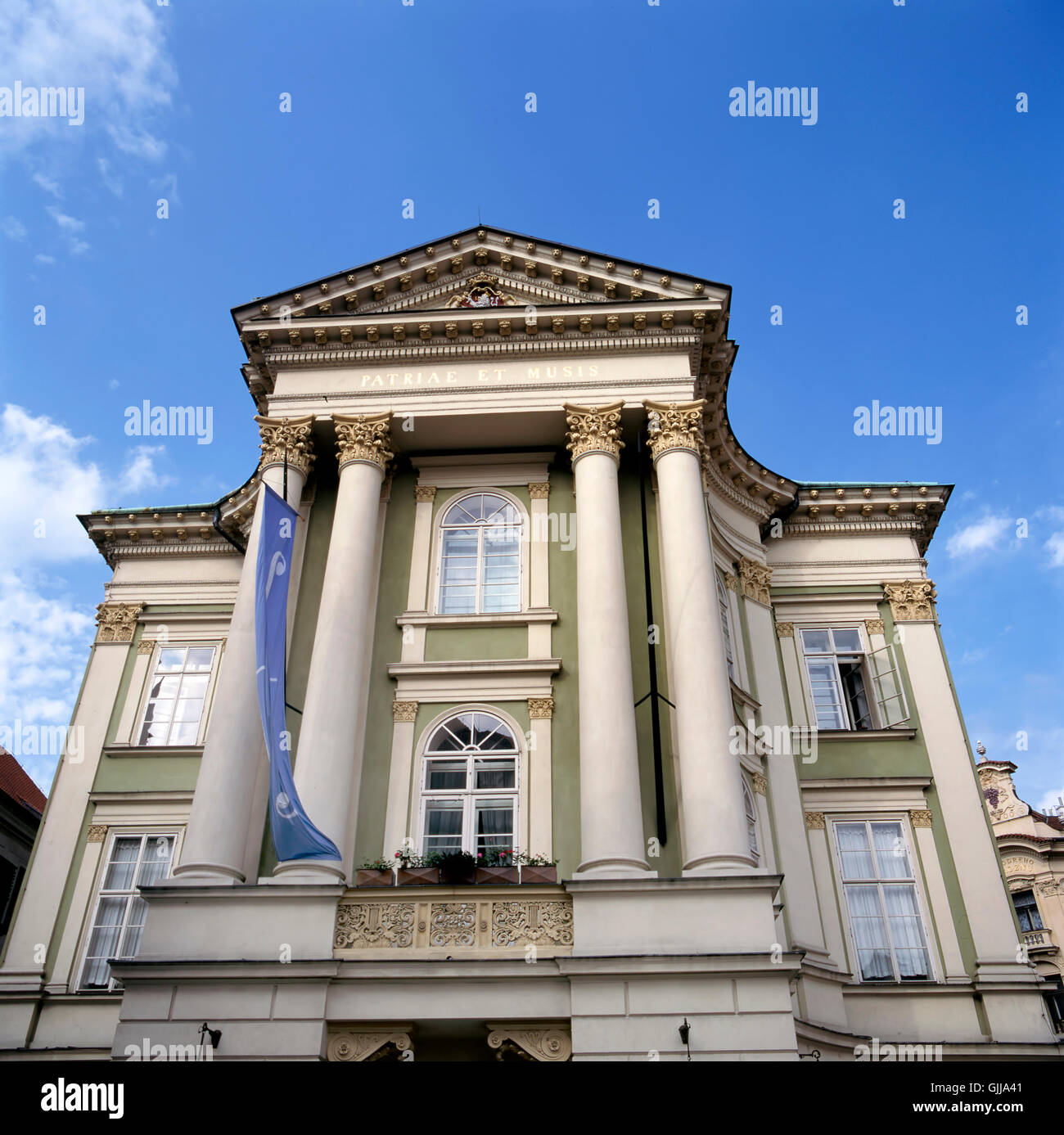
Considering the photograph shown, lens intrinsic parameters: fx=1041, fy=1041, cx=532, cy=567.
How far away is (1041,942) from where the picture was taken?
38.1 metres

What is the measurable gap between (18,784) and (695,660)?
2470 cm

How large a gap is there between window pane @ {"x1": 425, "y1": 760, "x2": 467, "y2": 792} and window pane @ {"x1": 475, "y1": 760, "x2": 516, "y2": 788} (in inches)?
9.3

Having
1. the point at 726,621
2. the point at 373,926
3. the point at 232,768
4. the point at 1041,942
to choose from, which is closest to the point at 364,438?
the point at 232,768

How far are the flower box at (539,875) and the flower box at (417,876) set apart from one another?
117 centimetres

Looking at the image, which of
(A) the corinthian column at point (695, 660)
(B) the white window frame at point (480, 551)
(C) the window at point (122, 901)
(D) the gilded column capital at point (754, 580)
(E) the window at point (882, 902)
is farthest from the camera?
(D) the gilded column capital at point (754, 580)

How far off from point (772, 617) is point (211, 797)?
39.5ft

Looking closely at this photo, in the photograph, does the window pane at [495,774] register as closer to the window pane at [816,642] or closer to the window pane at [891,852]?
the window pane at [891,852]

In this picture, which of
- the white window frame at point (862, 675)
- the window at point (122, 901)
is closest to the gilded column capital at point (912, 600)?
the white window frame at point (862, 675)

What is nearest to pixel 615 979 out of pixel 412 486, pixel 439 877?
pixel 439 877

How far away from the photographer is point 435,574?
18.0 metres

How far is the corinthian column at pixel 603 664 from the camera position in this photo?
13.9m

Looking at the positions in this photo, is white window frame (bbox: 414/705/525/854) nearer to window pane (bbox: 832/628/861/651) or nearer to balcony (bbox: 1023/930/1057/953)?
window pane (bbox: 832/628/861/651)
